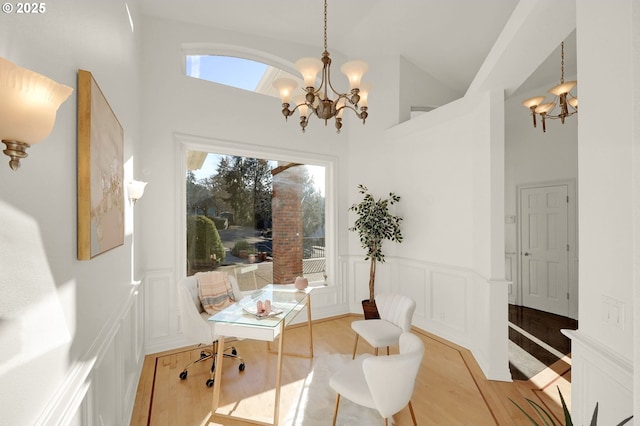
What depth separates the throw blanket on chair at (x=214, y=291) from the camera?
2916 millimetres

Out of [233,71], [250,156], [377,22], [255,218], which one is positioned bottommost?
[255,218]

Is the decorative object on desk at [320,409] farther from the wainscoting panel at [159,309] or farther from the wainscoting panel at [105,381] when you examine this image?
the wainscoting panel at [159,309]

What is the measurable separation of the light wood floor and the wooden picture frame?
1446 millimetres

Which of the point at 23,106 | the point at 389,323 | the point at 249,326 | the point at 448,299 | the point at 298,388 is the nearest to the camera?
the point at 23,106

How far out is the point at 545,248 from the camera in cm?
479

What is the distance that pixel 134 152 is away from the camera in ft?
9.00

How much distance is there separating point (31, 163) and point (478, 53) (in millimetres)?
5026

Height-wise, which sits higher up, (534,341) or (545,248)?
(545,248)

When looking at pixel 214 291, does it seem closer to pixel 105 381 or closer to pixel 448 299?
pixel 105 381

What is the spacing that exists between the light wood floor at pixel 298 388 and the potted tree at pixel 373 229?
881 millimetres

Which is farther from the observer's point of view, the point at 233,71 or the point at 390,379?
the point at 233,71

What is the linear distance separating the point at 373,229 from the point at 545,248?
3123 mm

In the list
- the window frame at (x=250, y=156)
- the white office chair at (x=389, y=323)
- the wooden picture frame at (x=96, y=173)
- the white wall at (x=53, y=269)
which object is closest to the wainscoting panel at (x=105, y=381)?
the white wall at (x=53, y=269)

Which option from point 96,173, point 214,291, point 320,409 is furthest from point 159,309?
point 96,173
